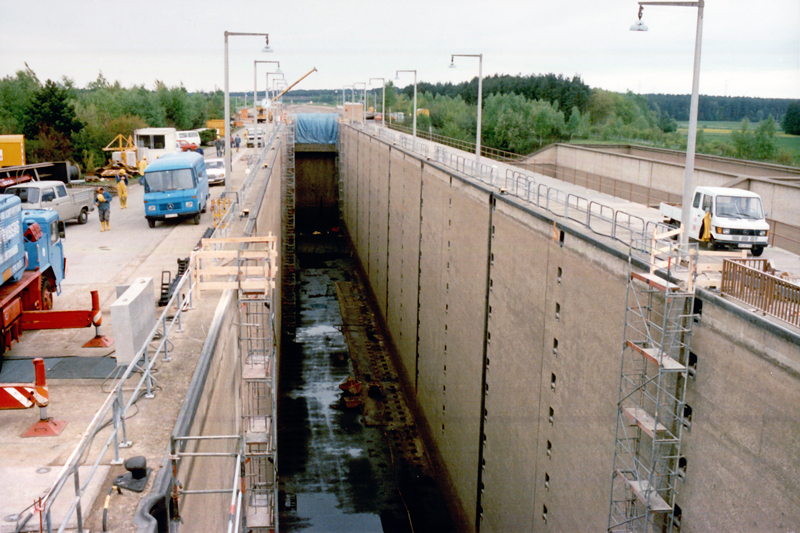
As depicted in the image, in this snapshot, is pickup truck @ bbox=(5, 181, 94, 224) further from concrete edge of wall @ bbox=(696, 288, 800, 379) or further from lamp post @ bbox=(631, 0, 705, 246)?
concrete edge of wall @ bbox=(696, 288, 800, 379)

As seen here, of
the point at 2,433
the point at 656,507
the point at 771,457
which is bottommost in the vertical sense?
the point at 656,507

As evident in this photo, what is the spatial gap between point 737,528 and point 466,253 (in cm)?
1379

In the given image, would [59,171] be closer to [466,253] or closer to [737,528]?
[466,253]

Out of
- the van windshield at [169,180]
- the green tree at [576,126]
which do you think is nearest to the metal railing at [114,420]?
the van windshield at [169,180]

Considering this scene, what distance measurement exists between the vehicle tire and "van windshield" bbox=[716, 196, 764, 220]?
1693 cm

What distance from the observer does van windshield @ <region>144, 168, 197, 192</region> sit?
31266 millimetres

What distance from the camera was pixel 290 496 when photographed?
23.3m

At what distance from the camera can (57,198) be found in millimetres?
31562

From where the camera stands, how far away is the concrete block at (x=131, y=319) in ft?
38.1

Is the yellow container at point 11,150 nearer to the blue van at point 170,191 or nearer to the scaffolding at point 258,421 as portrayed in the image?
the blue van at point 170,191

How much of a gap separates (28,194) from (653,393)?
90.0ft

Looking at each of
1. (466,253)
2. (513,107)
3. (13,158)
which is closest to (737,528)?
(466,253)

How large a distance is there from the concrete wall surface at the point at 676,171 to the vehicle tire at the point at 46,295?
2241cm

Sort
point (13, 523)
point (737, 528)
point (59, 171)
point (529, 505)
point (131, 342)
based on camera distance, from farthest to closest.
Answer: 1. point (59, 171)
2. point (529, 505)
3. point (131, 342)
4. point (737, 528)
5. point (13, 523)
